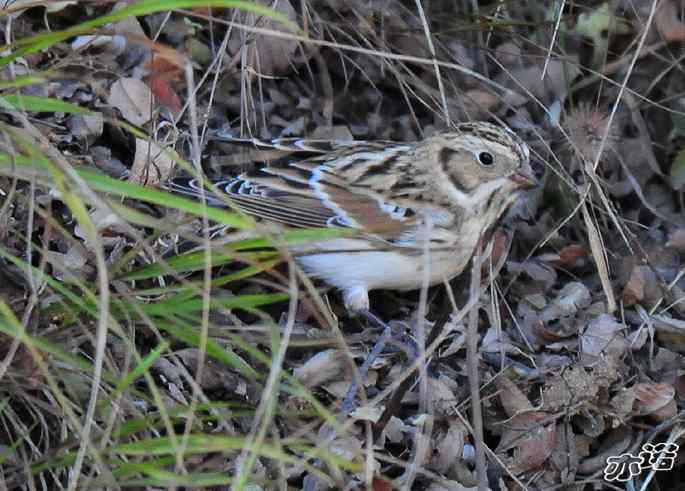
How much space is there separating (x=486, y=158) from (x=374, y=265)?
651mm

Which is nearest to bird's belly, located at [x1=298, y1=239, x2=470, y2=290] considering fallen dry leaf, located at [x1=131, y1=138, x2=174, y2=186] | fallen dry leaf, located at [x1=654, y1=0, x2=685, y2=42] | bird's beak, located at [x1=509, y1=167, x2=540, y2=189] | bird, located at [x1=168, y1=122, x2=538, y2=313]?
bird, located at [x1=168, y1=122, x2=538, y2=313]

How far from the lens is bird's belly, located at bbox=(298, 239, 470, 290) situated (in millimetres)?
4582

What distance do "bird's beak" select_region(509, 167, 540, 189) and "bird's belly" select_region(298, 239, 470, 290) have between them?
37 cm

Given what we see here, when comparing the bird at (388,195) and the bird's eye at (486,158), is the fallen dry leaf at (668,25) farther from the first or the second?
the bird's eye at (486,158)

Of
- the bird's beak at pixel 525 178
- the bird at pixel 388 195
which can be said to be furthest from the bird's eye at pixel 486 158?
the bird's beak at pixel 525 178

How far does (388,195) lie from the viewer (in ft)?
16.0

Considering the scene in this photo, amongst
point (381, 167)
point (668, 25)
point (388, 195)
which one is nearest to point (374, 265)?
point (388, 195)

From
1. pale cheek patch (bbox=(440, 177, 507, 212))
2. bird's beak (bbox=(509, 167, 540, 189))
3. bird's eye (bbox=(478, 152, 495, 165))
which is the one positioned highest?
bird's eye (bbox=(478, 152, 495, 165))

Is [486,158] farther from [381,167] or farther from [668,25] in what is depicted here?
[668,25]

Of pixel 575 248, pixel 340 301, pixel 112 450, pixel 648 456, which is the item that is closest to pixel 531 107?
pixel 575 248

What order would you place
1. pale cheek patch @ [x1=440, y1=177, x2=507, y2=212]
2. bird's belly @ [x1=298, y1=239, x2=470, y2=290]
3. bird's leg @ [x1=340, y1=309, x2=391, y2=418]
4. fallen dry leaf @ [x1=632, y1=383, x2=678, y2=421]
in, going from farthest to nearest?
pale cheek patch @ [x1=440, y1=177, x2=507, y2=212] → bird's belly @ [x1=298, y1=239, x2=470, y2=290] → fallen dry leaf @ [x1=632, y1=383, x2=678, y2=421] → bird's leg @ [x1=340, y1=309, x2=391, y2=418]

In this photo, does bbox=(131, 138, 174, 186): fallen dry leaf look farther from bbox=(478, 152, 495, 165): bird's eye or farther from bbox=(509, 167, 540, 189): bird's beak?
bbox=(509, 167, 540, 189): bird's beak

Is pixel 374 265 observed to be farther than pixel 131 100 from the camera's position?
No

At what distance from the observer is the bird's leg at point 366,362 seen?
3.72 meters
